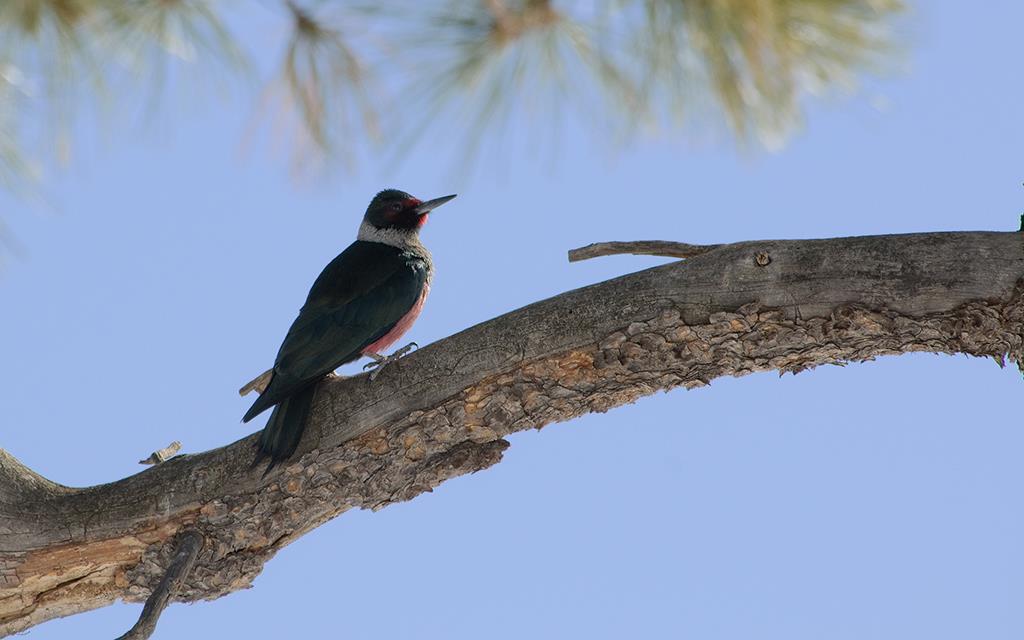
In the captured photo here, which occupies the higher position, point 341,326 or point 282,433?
point 341,326

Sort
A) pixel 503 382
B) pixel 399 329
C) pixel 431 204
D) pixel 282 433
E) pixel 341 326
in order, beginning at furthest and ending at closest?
pixel 431 204
pixel 399 329
pixel 341 326
pixel 282 433
pixel 503 382

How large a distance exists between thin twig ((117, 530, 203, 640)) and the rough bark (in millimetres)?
49

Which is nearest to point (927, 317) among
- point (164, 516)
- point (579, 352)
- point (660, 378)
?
point (660, 378)

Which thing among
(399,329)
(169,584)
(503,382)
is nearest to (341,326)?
(399,329)

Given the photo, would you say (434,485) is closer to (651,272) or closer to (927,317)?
(651,272)

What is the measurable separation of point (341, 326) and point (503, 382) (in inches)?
36.3

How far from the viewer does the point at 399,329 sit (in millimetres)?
4391

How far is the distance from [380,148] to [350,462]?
1.39 m

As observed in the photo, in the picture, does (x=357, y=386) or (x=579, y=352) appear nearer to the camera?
(x=579, y=352)

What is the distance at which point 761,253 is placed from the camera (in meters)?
3.27

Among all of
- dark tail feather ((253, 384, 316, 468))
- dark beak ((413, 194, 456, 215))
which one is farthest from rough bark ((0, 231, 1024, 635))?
dark beak ((413, 194, 456, 215))

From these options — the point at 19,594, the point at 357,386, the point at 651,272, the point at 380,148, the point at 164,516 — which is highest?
the point at 380,148

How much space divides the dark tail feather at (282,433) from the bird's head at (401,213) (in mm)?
1914

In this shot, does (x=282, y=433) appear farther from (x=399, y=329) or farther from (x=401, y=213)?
(x=401, y=213)
